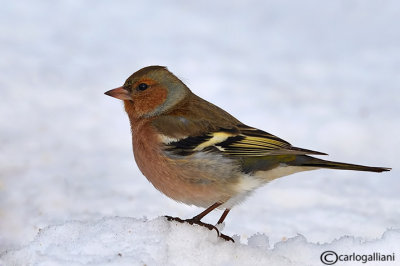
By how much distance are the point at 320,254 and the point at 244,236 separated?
1010 millimetres

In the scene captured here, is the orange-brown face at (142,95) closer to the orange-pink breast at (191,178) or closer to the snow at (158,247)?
the orange-pink breast at (191,178)

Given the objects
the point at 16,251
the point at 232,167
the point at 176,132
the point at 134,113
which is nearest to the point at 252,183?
the point at 232,167

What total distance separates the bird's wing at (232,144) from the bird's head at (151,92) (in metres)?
0.39

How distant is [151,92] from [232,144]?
0.70m

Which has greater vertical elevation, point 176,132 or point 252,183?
point 176,132

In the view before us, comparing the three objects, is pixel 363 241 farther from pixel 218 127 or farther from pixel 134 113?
pixel 134 113

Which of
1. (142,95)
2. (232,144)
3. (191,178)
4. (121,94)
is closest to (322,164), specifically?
(232,144)

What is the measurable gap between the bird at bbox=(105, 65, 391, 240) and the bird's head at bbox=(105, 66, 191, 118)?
97 millimetres

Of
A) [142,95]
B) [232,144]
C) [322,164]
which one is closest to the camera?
[322,164]

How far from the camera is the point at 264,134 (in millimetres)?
4977

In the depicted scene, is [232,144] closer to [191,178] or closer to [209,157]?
[209,157]

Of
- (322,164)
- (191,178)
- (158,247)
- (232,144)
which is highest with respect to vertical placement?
(232,144)

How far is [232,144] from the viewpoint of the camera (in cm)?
491

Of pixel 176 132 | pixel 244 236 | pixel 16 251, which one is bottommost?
pixel 16 251
